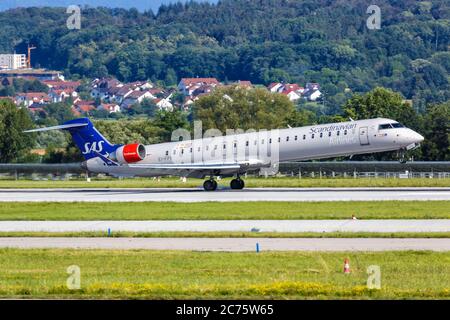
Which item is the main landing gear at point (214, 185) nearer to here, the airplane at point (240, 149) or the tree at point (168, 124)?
the airplane at point (240, 149)

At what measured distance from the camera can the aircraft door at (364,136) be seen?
55.6m

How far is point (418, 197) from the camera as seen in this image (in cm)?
4994

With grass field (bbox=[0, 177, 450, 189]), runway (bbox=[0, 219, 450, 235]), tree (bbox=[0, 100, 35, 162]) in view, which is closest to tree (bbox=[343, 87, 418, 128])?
tree (bbox=[0, 100, 35, 162])

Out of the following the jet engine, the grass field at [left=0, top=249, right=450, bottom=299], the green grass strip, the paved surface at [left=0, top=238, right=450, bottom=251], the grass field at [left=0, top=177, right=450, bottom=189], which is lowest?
the grass field at [left=0, top=249, right=450, bottom=299]

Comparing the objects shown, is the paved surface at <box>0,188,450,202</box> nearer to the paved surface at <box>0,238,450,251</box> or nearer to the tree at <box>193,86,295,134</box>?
the paved surface at <box>0,238,450,251</box>

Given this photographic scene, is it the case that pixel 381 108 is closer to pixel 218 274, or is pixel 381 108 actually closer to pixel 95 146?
pixel 95 146


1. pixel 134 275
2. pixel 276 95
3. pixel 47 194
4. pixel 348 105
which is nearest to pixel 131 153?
pixel 47 194

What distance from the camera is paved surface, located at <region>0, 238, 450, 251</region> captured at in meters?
31.1

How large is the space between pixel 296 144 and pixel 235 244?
24800 mm

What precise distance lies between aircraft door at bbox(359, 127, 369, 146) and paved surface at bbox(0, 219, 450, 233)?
17.0 meters

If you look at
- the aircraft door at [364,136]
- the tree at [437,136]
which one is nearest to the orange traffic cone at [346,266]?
the aircraft door at [364,136]

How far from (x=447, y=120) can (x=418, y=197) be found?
5121 centimetres

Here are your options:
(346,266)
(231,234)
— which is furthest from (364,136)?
(346,266)
